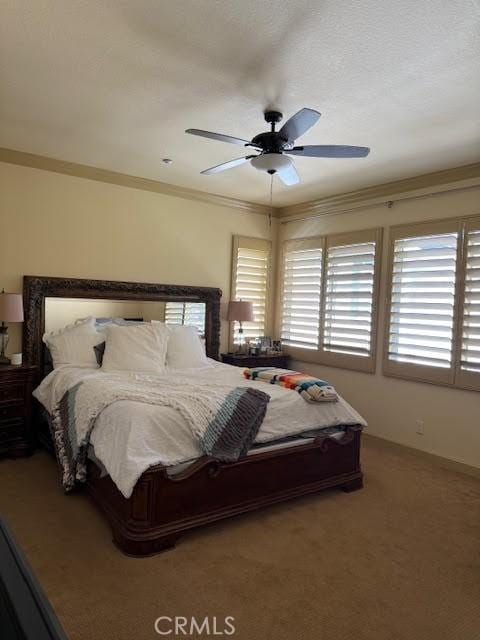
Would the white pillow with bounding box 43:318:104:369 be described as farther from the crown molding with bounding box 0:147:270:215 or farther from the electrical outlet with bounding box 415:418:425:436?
the electrical outlet with bounding box 415:418:425:436

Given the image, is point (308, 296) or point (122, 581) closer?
point (122, 581)

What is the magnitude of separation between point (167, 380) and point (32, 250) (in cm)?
187

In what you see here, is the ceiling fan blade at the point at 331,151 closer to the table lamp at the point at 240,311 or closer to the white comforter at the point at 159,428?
the white comforter at the point at 159,428

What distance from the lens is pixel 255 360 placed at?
5.33 m

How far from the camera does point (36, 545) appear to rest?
2.51 metres

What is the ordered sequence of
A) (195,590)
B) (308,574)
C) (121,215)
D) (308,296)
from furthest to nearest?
(308,296) < (121,215) < (308,574) < (195,590)

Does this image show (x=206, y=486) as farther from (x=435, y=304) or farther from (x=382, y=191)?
(x=382, y=191)

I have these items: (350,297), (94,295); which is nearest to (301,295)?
(350,297)

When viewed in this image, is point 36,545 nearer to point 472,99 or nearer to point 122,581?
point 122,581

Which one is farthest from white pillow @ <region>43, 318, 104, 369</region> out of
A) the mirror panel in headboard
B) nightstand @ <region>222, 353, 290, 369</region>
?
nightstand @ <region>222, 353, 290, 369</region>

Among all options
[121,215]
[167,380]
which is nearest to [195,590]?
[167,380]

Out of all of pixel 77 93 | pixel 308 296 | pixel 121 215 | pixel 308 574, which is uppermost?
pixel 77 93

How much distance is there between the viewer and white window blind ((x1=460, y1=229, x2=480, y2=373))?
12.6 feet

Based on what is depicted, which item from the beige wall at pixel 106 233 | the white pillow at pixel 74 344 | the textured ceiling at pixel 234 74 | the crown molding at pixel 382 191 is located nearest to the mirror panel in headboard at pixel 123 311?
the white pillow at pixel 74 344
